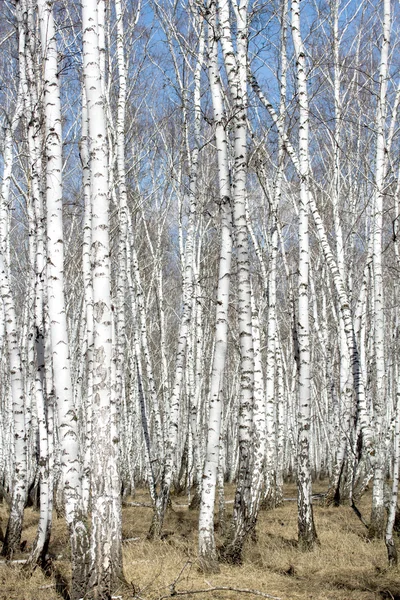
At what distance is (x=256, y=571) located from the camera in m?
6.71

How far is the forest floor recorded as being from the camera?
18.7 feet

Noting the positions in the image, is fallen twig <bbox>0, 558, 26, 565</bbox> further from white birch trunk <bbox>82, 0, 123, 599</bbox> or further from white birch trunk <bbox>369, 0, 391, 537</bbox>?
white birch trunk <bbox>369, 0, 391, 537</bbox>

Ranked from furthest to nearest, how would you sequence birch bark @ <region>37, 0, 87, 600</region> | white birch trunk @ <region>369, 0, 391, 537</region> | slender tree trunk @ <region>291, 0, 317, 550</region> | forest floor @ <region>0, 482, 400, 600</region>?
white birch trunk @ <region>369, 0, 391, 537</region>, slender tree trunk @ <region>291, 0, 317, 550</region>, forest floor @ <region>0, 482, 400, 600</region>, birch bark @ <region>37, 0, 87, 600</region>

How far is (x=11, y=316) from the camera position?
754 centimetres

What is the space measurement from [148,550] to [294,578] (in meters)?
2.15

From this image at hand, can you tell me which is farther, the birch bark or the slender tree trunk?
the slender tree trunk

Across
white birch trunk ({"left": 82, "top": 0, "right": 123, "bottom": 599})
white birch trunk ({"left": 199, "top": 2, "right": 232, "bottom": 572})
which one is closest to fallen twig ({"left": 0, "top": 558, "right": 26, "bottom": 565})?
white birch trunk ({"left": 199, "top": 2, "right": 232, "bottom": 572})

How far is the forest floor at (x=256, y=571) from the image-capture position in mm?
5711

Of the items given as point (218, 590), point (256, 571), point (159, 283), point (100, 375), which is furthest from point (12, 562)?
point (159, 283)

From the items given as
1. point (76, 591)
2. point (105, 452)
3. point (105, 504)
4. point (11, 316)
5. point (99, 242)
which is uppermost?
point (99, 242)

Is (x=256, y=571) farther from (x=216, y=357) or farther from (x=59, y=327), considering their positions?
(x=59, y=327)

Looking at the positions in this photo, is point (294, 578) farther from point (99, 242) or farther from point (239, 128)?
point (239, 128)

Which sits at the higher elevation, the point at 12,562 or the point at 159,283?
the point at 159,283

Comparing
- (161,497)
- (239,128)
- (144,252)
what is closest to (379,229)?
(239,128)
